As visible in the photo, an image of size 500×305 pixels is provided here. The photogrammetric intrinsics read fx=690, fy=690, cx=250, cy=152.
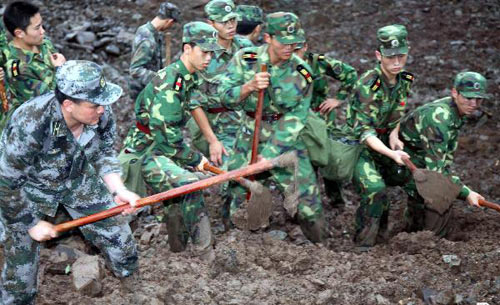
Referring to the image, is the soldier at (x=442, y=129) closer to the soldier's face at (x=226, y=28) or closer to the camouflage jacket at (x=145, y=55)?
the soldier's face at (x=226, y=28)

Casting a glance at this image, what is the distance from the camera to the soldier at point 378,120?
6340 millimetres

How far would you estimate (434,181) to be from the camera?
20.1 feet

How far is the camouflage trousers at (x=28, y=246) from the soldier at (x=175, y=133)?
31.5 inches

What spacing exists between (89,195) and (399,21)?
8.79 meters

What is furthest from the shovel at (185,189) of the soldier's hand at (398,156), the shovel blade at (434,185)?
the shovel blade at (434,185)

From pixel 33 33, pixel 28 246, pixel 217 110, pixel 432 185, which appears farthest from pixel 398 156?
pixel 33 33

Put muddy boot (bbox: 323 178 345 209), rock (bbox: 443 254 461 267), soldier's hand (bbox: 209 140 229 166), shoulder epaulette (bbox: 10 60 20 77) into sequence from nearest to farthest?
rock (bbox: 443 254 461 267) → soldier's hand (bbox: 209 140 229 166) → shoulder epaulette (bbox: 10 60 20 77) → muddy boot (bbox: 323 178 345 209)

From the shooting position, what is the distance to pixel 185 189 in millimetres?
5141

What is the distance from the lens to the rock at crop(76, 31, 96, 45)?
38.7 ft

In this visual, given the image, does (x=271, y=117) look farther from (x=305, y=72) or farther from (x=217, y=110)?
(x=217, y=110)

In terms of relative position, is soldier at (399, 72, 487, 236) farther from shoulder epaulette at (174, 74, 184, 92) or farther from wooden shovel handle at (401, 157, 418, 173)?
shoulder epaulette at (174, 74, 184, 92)

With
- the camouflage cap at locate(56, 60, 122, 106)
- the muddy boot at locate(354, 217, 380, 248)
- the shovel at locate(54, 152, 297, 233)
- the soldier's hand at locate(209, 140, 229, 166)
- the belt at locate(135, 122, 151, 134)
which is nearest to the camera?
the camouflage cap at locate(56, 60, 122, 106)

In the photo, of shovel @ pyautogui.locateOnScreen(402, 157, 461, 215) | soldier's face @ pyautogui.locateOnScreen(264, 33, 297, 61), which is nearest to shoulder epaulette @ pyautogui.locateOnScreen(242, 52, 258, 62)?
soldier's face @ pyautogui.locateOnScreen(264, 33, 297, 61)

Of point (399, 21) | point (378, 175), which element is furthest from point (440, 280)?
point (399, 21)
